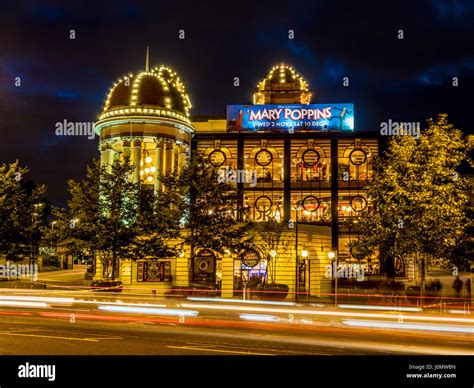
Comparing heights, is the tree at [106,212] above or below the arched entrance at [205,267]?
above

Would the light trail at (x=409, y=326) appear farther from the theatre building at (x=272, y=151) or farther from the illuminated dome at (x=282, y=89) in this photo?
the illuminated dome at (x=282, y=89)

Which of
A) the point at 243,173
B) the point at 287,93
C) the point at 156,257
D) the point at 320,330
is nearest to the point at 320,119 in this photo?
the point at 243,173

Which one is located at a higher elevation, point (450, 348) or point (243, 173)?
point (243, 173)

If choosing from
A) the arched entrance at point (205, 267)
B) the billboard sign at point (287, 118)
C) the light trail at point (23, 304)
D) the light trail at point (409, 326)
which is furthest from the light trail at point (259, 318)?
the billboard sign at point (287, 118)

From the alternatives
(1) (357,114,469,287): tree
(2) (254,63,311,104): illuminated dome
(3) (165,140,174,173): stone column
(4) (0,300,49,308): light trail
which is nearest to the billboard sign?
(3) (165,140,174,173): stone column

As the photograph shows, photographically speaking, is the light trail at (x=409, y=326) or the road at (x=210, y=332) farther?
the light trail at (x=409, y=326)

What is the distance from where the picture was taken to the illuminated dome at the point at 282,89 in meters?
82.1

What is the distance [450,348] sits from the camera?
54.1 ft

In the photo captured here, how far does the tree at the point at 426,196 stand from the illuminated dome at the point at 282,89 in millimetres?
48000

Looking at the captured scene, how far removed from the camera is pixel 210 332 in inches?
758

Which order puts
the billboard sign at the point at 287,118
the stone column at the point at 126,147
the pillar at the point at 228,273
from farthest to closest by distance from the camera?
1. the billboard sign at the point at 287,118
2. the stone column at the point at 126,147
3. the pillar at the point at 228,273

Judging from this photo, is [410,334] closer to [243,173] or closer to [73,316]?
[73,316]

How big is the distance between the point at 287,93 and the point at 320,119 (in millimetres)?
16233
